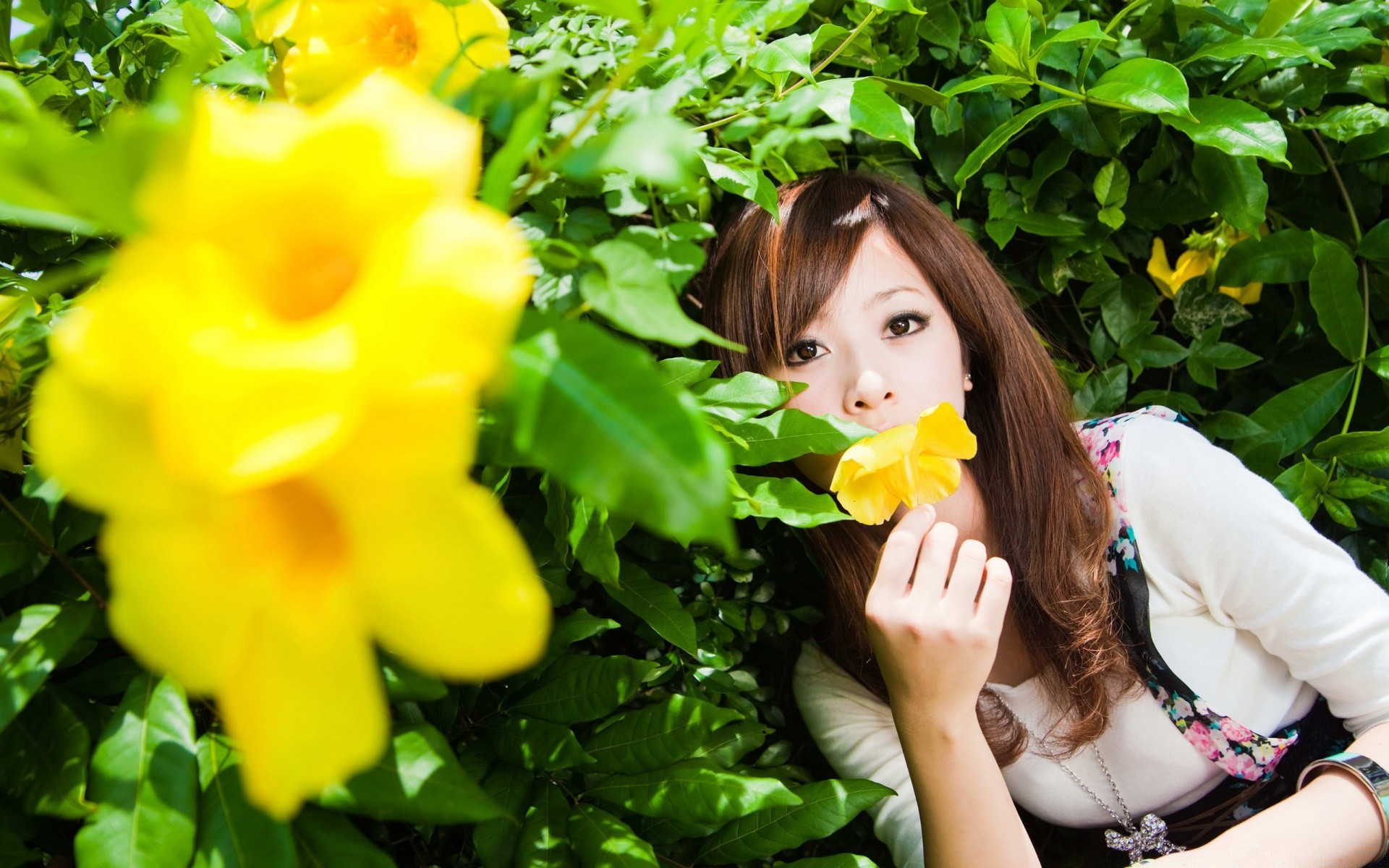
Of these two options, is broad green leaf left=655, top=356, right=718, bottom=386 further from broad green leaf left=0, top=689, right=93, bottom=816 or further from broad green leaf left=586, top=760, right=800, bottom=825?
broad green leaf left=0, top=689, right=93, bottom=816

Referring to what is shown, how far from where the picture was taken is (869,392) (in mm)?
1045

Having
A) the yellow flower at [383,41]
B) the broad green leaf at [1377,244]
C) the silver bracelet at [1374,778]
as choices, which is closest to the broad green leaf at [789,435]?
the yellow flower at [383,41]

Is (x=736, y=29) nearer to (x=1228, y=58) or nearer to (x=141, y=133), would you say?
(x=141, y=133)

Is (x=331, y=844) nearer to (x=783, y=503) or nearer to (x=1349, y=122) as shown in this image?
(x=783, y=503)

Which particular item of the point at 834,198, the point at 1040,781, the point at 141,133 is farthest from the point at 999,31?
the point at 1040,781

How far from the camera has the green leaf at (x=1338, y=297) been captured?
1276 mm

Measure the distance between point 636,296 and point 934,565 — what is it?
0.75m

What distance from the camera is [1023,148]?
135 cm

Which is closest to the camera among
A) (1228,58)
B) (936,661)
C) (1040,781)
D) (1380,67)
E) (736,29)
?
(736,29)

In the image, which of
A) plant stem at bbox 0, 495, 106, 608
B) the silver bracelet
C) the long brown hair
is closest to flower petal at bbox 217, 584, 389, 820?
plant stem at bbox 0, 495, 106, 608

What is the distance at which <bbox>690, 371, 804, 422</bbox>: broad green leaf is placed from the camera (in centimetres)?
68

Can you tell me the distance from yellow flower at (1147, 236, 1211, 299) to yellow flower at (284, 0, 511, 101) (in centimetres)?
135

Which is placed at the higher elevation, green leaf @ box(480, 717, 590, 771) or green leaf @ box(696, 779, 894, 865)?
green leaf @ box(480, 717, 590, 771)

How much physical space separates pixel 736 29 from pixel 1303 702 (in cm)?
138
